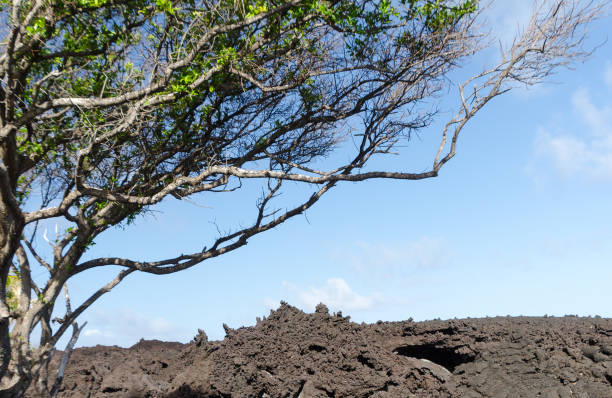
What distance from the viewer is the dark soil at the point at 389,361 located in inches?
402

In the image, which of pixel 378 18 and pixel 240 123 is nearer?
pixel 378 18

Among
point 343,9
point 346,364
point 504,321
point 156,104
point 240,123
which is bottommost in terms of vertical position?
point 346,364

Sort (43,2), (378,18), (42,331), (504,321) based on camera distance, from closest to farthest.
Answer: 1. (43,2)
2. (378,18)
3. (42,331)
4. (504,321)

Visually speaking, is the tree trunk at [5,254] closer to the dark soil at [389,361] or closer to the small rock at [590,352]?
the dark soil at [389,361]

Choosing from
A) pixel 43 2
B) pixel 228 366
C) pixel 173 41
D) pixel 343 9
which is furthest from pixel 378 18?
pixel 228 366

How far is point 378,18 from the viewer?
10305 millimetres

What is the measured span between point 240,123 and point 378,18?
346 cm

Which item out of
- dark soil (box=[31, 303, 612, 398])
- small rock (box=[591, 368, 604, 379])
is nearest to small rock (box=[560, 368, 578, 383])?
dark soil (box=[31, 303, 612, 398])

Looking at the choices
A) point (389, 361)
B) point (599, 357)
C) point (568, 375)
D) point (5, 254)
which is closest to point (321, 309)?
point (389, 361)

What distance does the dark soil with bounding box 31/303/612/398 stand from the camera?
10211 millimetres

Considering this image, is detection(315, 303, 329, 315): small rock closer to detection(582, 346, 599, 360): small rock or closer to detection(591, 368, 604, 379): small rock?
detection(582, 346, 599, 360): small rock

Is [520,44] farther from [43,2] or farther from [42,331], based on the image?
[42,331]

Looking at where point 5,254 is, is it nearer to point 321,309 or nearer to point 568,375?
point 321,309

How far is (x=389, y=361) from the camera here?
11.0 meters
